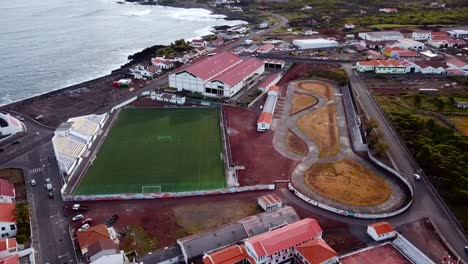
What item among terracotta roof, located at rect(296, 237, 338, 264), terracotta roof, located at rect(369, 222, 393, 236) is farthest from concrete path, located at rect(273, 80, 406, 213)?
terracotta roof, located at rect(296, 237, 338, 264)

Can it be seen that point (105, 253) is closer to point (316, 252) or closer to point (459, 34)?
point (316, 252)

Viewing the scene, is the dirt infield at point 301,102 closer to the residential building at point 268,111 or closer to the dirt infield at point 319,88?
the dirt infield at point 319,88

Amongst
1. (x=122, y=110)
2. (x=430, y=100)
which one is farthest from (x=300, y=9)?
(x=122, y=110)

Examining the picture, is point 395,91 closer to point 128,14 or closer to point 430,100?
point 430,100

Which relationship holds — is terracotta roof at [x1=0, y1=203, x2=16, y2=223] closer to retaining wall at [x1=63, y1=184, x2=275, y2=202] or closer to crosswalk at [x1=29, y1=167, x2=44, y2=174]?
retaining wall at [x1=63, y1=184, x2=275, y2=202]

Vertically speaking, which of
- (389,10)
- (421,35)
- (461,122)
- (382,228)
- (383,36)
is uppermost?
(389,10)

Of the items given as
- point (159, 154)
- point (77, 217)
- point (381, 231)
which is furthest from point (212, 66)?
point (381, 231)

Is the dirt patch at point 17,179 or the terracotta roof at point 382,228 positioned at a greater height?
the terracotta roof at point 382,228

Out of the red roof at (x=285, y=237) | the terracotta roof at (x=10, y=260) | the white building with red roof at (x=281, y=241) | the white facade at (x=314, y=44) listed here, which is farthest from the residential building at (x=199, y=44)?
the terracotta roof at (x=10, y=260)
